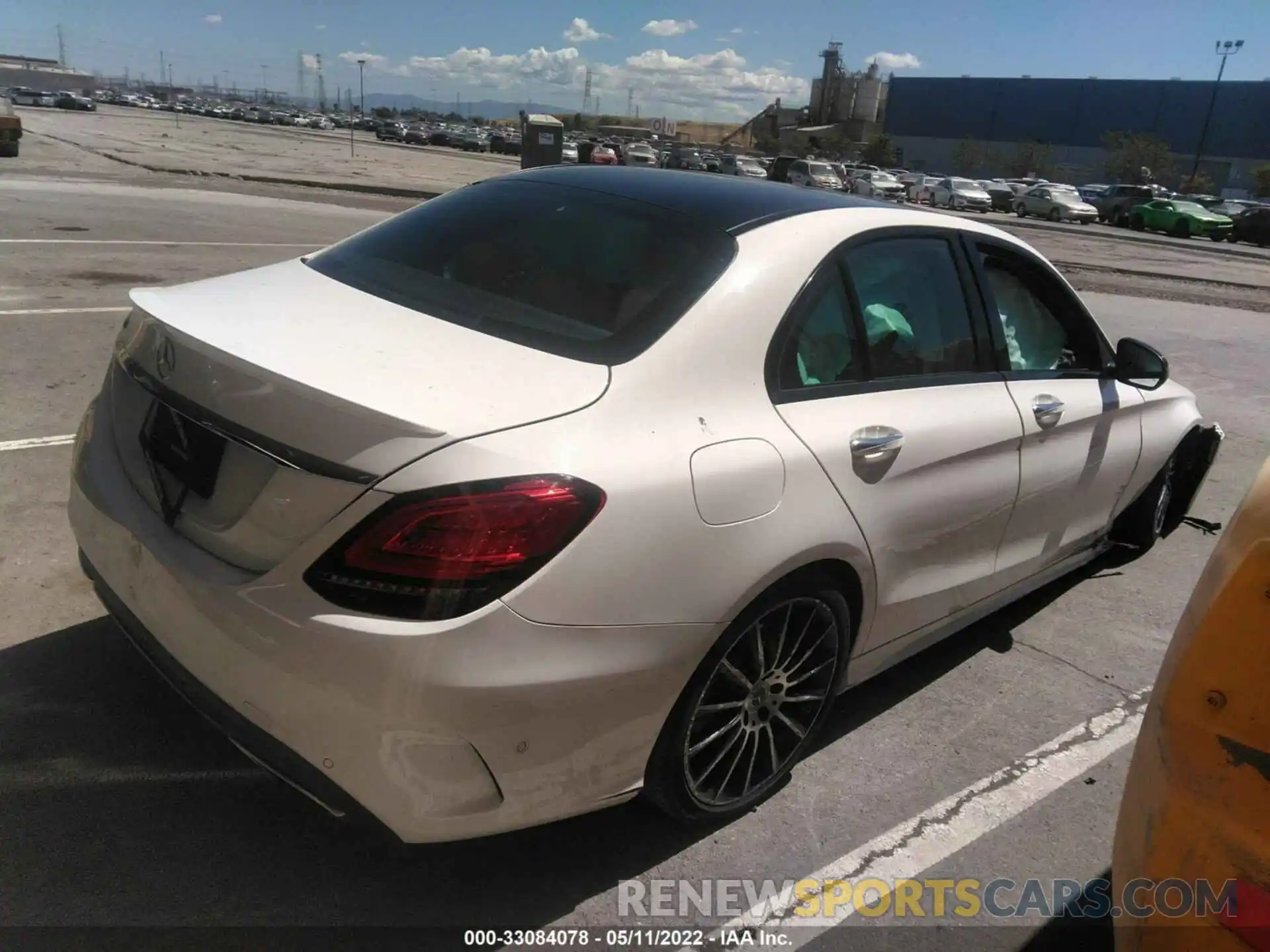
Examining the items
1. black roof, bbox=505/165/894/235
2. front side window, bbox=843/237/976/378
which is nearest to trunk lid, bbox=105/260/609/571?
black roof, bbox=505/165/894/235

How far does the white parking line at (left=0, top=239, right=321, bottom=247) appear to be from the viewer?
35.6 ft

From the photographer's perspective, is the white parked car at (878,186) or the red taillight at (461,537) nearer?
the red taillight at (461,537)

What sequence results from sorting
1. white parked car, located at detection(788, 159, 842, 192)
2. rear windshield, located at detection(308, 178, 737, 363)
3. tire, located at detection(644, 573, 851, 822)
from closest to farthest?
1. tire, located at detection(644, 573, 851, 822)
2. rear windshield, located at detection(308, 178, 737, 363)
3. white parked car, located at detection(788, 159, 842, 192)

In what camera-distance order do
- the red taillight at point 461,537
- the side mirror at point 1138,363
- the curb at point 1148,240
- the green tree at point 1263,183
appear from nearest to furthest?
1. the red taillight at point 461,537
2. the side mirror at point 1138,363
3. the curb at point 1148,240
4. the green tree at point 1263,183

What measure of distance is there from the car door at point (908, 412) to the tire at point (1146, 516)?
1.76 meters

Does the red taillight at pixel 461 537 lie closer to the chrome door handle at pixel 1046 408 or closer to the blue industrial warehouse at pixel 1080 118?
the chrome door handle at pixel 1046 408

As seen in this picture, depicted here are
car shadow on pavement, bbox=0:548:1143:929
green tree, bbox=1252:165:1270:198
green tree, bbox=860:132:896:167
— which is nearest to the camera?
car shadow on pavement, bbox=0:548:1143:929

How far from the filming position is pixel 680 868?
2.66m

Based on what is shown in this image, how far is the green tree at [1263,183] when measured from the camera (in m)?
68.6

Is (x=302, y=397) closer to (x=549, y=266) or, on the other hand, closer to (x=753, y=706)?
(x=549, y=266)

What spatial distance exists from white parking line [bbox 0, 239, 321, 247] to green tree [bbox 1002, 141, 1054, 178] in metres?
85.0

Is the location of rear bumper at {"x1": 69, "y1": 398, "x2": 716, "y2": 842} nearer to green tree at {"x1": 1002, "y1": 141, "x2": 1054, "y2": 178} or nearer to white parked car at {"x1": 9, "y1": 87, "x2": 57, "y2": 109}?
white parked car at {"x1": 9, "y1": 87, "x2": 57, "y2": 109}

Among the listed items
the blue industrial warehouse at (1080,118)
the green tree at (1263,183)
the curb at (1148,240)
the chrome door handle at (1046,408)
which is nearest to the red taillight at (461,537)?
the chrome door handle at (1046,408)

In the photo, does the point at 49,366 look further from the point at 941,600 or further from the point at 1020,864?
the point at 1020,864
